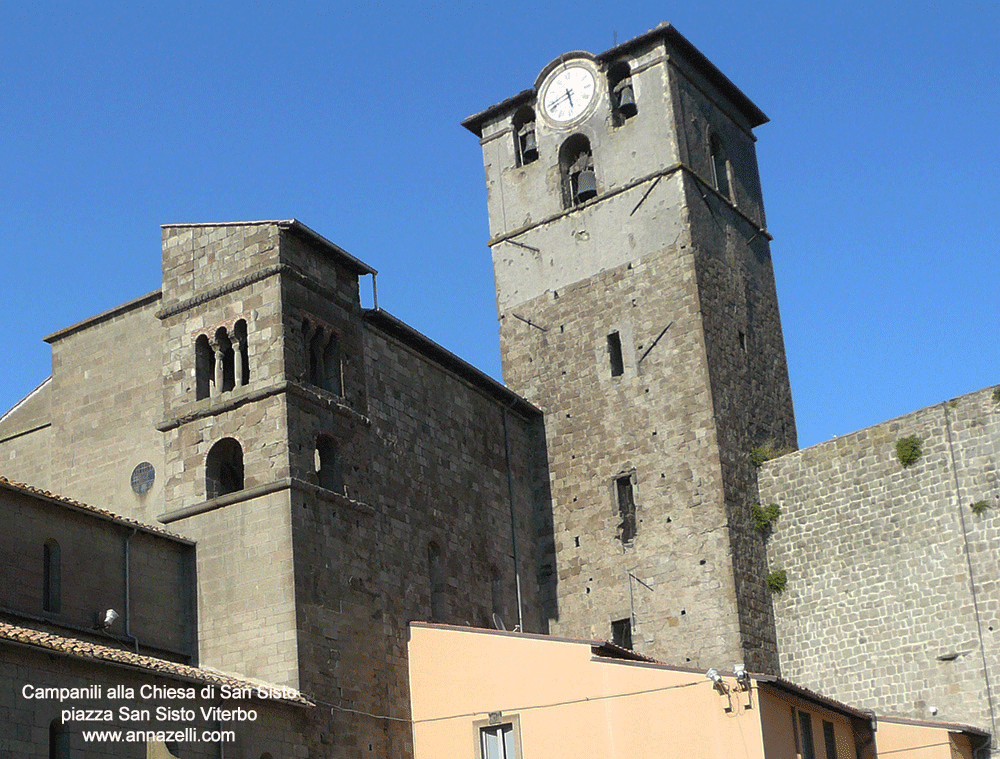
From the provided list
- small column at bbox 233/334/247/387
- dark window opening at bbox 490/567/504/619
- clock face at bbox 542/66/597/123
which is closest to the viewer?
small column at bbox 233/334/247/387

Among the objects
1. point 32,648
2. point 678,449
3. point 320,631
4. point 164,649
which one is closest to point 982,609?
point 678,449

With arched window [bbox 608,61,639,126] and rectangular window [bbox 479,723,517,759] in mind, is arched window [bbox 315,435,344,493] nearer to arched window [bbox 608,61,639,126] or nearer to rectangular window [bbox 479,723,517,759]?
rectangular window [bbox 479,723,517,759]

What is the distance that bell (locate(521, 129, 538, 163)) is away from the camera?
31203 millimetres

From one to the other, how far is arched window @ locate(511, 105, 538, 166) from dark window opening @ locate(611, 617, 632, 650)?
10.9 m

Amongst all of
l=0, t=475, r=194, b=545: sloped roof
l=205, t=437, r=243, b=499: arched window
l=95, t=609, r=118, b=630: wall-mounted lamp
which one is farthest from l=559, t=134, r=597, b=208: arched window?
l=95, t=609, r=118, b=630: wall-mounted lamp

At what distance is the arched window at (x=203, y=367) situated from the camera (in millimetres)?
22156

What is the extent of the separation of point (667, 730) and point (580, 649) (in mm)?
1882

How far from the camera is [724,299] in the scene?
93.5ft

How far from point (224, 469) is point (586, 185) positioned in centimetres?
1155

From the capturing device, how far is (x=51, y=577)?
19156 millimetres

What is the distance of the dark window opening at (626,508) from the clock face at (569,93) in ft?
27.8

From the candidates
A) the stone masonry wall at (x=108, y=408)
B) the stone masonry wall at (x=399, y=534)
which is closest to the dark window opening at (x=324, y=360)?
the stone masonry wall at (x=399, y=534)

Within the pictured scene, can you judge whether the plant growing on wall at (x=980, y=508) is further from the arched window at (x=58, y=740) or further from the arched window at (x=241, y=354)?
the arched window at (x=58, y=740)

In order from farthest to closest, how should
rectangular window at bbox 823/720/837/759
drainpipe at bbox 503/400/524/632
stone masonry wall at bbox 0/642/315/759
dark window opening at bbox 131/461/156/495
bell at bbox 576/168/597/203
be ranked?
bell at bbox 576/168/597/203, drainpipe at bbox 503/400/524/632, dark window opening at bbox 131/461/156/495, rectangular window at bbox 823/720/837/759, stone masonry wall at bbox 0/642/315/759
